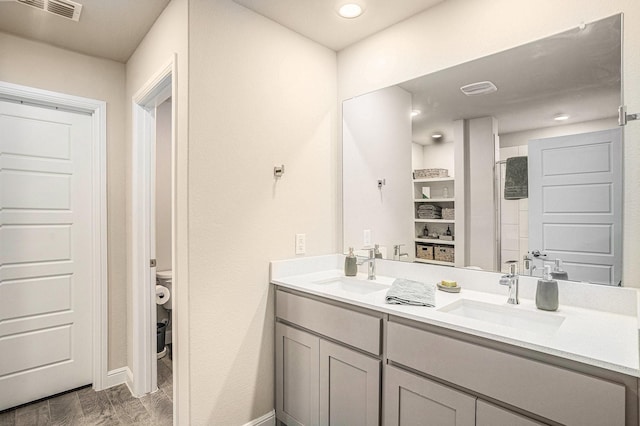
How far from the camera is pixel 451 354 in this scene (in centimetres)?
127

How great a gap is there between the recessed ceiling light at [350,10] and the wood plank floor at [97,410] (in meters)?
2.73

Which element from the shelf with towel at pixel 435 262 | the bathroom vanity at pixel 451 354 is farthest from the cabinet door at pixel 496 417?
the shelf with towel at pixel 435 262

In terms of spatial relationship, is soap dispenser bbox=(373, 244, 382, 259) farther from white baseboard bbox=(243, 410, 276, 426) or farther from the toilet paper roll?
the toilet paper roll

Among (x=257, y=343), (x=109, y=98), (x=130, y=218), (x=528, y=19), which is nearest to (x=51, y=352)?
→ (x=130, y=218)

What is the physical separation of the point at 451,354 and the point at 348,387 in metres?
0.60

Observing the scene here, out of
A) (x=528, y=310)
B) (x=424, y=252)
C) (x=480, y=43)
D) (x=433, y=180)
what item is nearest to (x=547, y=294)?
(x=528, y=310)

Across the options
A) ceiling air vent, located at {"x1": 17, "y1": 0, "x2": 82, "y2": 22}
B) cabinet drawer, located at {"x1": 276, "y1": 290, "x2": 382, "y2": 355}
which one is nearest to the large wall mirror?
cabinet drawer, located at {"x1": 276, "y1": 290, "x2": 382, "y2": 355}

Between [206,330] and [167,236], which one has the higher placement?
[167,236]

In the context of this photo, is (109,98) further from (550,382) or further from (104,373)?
(550,382)

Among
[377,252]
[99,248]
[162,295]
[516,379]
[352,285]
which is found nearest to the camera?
[516,379]

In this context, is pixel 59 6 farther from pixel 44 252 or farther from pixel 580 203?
pixel 580 203

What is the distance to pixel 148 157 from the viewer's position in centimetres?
254

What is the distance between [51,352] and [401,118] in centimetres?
296

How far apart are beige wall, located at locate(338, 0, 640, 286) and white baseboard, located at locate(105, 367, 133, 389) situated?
2.67 metres
